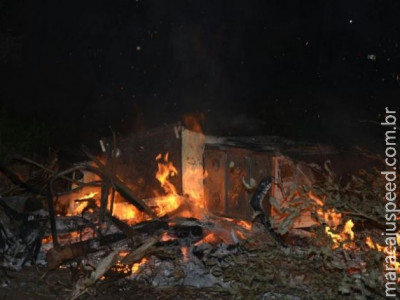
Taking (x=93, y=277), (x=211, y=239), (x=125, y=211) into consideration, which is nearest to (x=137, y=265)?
(x=93, y=277)

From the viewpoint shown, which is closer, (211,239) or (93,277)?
(93,277)

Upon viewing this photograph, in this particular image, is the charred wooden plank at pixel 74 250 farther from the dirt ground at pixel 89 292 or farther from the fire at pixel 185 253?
the fire at pixel 185 253

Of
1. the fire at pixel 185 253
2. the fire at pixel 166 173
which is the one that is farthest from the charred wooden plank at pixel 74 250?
the fire at pixel 166 173

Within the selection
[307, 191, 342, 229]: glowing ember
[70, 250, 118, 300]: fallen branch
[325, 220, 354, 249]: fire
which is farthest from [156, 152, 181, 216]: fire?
[325, 220, 354, 249]: fire

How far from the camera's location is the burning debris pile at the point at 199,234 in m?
5.66

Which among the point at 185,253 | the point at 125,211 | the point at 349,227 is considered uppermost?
the point at 349,227

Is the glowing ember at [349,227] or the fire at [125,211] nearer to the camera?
the glowing ember at [349,227]

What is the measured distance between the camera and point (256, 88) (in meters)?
19.8

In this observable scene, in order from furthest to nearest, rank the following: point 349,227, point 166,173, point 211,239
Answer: point 166,173, point 211,239, point 349,227

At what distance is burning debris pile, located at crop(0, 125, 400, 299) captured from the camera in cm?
566

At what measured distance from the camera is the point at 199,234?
748cm

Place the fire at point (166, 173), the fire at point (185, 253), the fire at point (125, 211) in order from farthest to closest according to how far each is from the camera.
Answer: the fire at point (166, 173)
the fire at point (125, 211)
the fire at point (185, 253)

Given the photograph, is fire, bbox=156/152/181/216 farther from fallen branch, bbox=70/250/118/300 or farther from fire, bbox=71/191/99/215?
fallen branch, bbox=70/250/118/300

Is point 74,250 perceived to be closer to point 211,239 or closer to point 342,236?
point 211,239
